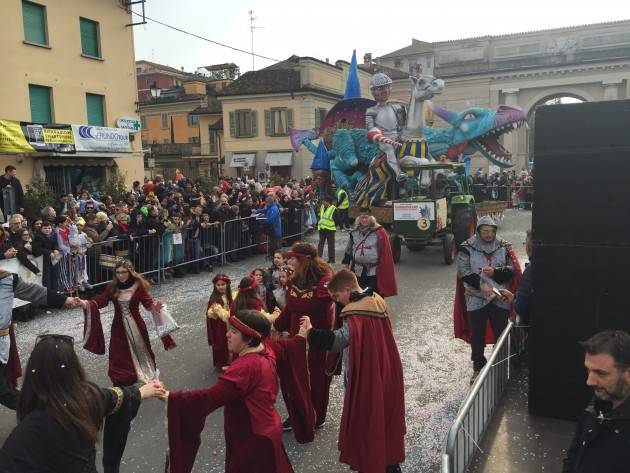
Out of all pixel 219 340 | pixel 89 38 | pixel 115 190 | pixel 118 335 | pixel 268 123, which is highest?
pixel 89 38

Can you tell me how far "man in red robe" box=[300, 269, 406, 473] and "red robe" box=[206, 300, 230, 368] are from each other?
2631 mm

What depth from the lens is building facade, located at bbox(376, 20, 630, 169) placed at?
37844 millimetres

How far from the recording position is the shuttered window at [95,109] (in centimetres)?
2109

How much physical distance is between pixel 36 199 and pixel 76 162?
14.2 ft

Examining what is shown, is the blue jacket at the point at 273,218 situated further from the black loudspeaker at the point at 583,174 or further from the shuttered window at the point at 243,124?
the shuttered window at the point at 243,124

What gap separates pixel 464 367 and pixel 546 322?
2056 mm

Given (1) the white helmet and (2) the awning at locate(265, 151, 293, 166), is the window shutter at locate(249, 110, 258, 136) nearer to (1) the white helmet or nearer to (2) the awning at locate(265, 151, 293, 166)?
(2) the awning at locate(265, 151, 293, 166)

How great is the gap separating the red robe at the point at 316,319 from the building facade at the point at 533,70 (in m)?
36.3

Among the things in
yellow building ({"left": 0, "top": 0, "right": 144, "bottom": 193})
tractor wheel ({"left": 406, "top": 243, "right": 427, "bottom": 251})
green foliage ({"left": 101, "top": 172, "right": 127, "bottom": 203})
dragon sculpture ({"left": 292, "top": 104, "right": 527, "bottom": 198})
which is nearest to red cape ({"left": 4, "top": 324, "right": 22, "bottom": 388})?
tractor wheel ({"left": 406, "top": 243, "right": 427, "bottom": 251})

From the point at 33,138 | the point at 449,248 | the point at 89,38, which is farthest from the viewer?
the point at 89,38

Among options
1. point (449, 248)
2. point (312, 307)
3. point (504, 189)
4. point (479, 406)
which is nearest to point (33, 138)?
point (449, 248)

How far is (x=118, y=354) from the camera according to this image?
566 centimetres

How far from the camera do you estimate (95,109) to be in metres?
21.4

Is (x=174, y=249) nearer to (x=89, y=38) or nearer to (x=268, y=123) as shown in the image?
(x=89, y=38)
